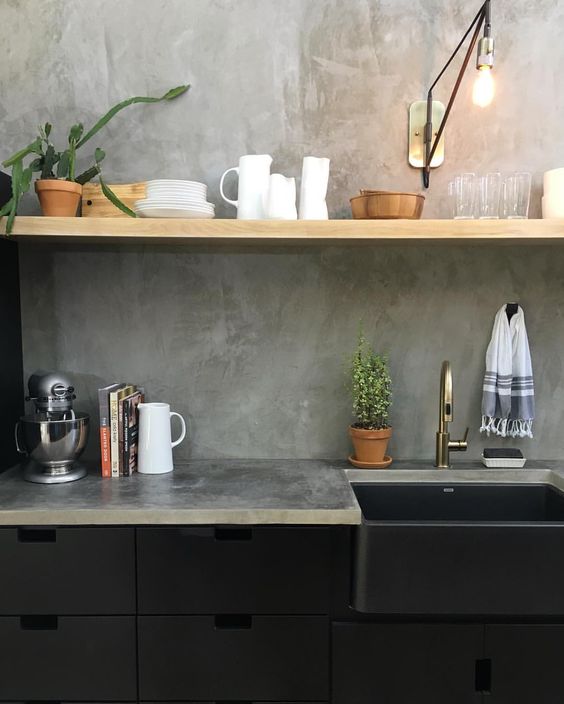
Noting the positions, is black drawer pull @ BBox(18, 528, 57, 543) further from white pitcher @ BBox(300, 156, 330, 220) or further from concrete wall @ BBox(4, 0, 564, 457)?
white pitcher @ BBox(300, 156, 330, 220)

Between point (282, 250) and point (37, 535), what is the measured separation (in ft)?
3.82

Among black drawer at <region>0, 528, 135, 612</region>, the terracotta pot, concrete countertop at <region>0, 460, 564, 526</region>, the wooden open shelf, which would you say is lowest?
black drawer at <region>0, 528, 135, 612</region>

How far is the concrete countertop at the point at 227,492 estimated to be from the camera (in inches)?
58.6

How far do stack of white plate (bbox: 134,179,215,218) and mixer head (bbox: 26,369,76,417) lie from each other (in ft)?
1.89

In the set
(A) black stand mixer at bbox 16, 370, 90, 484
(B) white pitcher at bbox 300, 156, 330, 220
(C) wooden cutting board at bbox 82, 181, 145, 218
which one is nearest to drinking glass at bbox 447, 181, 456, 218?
(B) white pitcher at bbox 300, 156, 330, 220

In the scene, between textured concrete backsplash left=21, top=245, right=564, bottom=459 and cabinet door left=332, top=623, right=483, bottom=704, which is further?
textured concrete backsplash left=21, top=245, right=564, bottom=459

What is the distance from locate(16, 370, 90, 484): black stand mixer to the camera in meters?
1.71

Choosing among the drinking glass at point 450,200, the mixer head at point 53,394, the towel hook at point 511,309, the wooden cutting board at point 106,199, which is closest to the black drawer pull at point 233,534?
the mixer head at point 53,394

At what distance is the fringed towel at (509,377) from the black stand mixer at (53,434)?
133cm

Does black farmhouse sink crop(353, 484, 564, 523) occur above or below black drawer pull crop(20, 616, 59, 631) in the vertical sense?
above

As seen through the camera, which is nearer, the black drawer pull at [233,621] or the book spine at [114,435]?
the black drawer pull at [233,621]

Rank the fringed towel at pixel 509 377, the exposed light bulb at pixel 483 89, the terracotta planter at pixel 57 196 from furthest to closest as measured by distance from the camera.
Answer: the fringed towel at pixel 509 377
the terracotta planter at pixel 57 196
the exposed light bulb at pixel 483 89

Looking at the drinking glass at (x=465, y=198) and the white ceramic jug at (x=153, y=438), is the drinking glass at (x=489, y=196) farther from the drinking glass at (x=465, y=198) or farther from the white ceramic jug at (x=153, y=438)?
the white ceramic jug at (x=153, y=438)

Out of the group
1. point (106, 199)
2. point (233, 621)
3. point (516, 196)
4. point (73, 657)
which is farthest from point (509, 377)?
point (73, 657)
